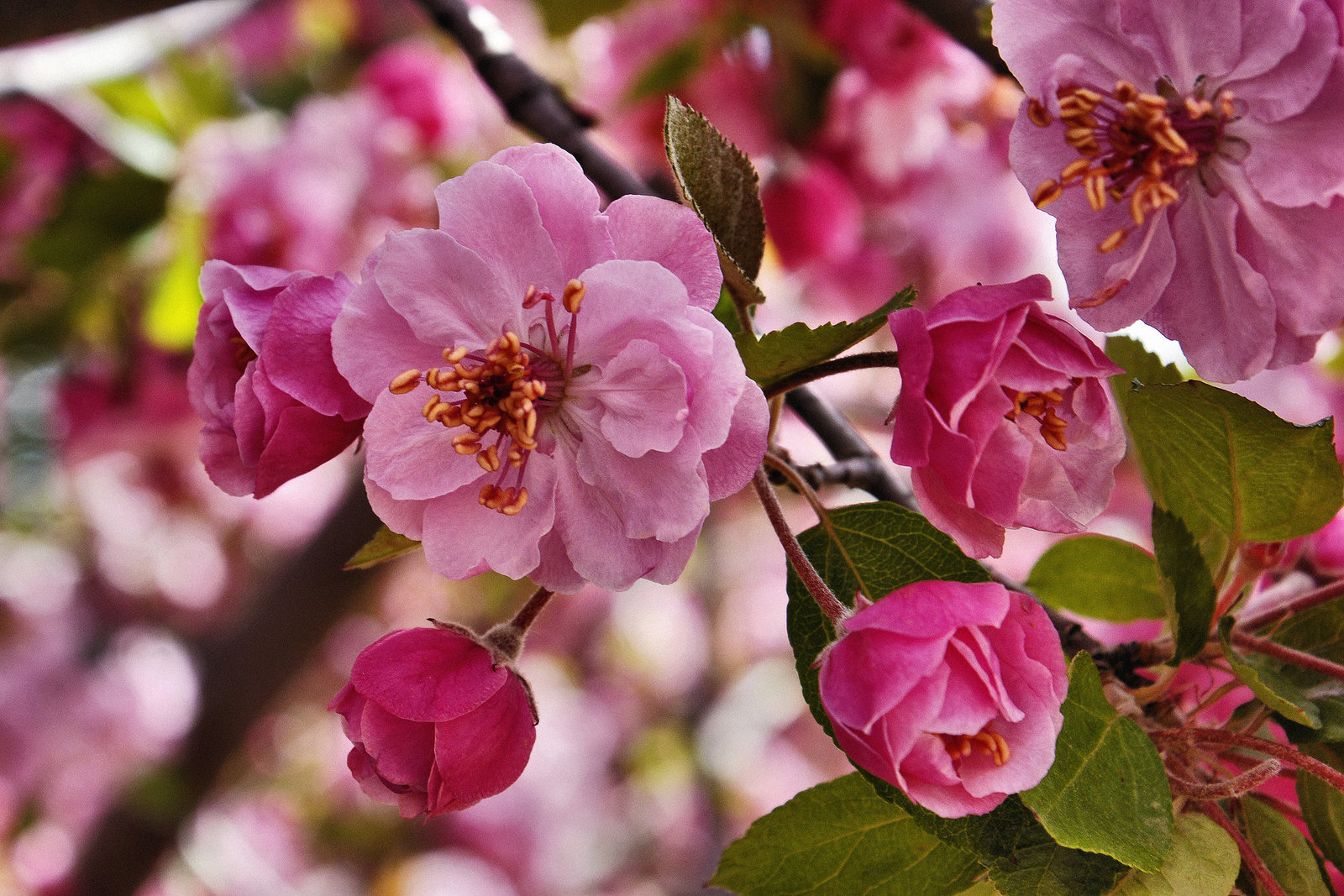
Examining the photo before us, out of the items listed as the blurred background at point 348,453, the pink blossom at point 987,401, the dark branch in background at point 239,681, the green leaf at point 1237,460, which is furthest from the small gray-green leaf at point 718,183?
the dark branch in background at point 239,681

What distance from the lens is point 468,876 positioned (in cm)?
312

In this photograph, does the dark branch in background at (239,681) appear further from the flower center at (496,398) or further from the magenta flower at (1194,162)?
the magenta flower at (1194,162)

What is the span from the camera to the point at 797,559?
20.3 inches

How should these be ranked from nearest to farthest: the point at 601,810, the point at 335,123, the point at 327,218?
1. the point at 327,218
2. the point at 335,123
3. the point at 601,810

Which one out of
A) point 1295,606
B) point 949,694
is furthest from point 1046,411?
point 1295,606

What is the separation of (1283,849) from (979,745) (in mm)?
278

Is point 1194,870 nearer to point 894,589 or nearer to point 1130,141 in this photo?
point 894,589

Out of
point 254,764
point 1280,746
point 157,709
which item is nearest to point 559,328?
point 1280,746

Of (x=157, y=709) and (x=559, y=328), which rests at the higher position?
(x=559, y=328)

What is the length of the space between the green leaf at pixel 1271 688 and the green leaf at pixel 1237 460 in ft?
0.21

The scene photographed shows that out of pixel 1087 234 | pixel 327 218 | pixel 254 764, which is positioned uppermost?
pixel 1087 234

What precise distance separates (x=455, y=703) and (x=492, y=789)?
0.17ft

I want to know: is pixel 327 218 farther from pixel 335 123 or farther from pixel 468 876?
pixel 468 876

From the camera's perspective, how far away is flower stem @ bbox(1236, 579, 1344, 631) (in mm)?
630
